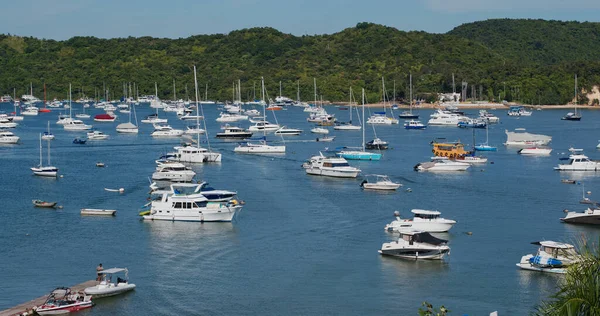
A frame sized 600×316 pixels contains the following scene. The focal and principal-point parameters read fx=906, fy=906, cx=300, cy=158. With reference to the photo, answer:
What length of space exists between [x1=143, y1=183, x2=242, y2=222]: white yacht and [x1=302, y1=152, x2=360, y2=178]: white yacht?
1401 cm

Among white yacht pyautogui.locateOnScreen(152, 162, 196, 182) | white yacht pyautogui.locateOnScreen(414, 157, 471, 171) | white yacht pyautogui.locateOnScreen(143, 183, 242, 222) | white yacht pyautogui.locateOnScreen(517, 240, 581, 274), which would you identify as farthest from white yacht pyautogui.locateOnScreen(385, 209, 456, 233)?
white yacht pyautogui.locateOnScreen(414, 157, 471, 171)

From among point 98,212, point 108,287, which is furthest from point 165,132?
point 108,287

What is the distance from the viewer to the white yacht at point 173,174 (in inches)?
1848

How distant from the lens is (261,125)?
82812mm

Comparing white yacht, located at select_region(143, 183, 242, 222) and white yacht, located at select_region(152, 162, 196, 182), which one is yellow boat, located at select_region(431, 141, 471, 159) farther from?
white yacht, located at select_region(143, 183, 242, 222)

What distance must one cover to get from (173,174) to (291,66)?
12429 cm

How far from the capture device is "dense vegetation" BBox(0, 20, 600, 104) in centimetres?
14300

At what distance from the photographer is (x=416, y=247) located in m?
28.2

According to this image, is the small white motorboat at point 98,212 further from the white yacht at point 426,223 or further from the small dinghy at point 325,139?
the small dinghy at point 325,139

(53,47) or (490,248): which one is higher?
(53,47)

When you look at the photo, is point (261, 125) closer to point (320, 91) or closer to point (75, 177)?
point (75, 177)

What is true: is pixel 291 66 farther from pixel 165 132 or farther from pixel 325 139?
pixel 325 139

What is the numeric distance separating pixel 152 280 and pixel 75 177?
80.3ft

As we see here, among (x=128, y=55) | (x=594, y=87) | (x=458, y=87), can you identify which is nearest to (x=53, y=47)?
(x=128, y=55)
